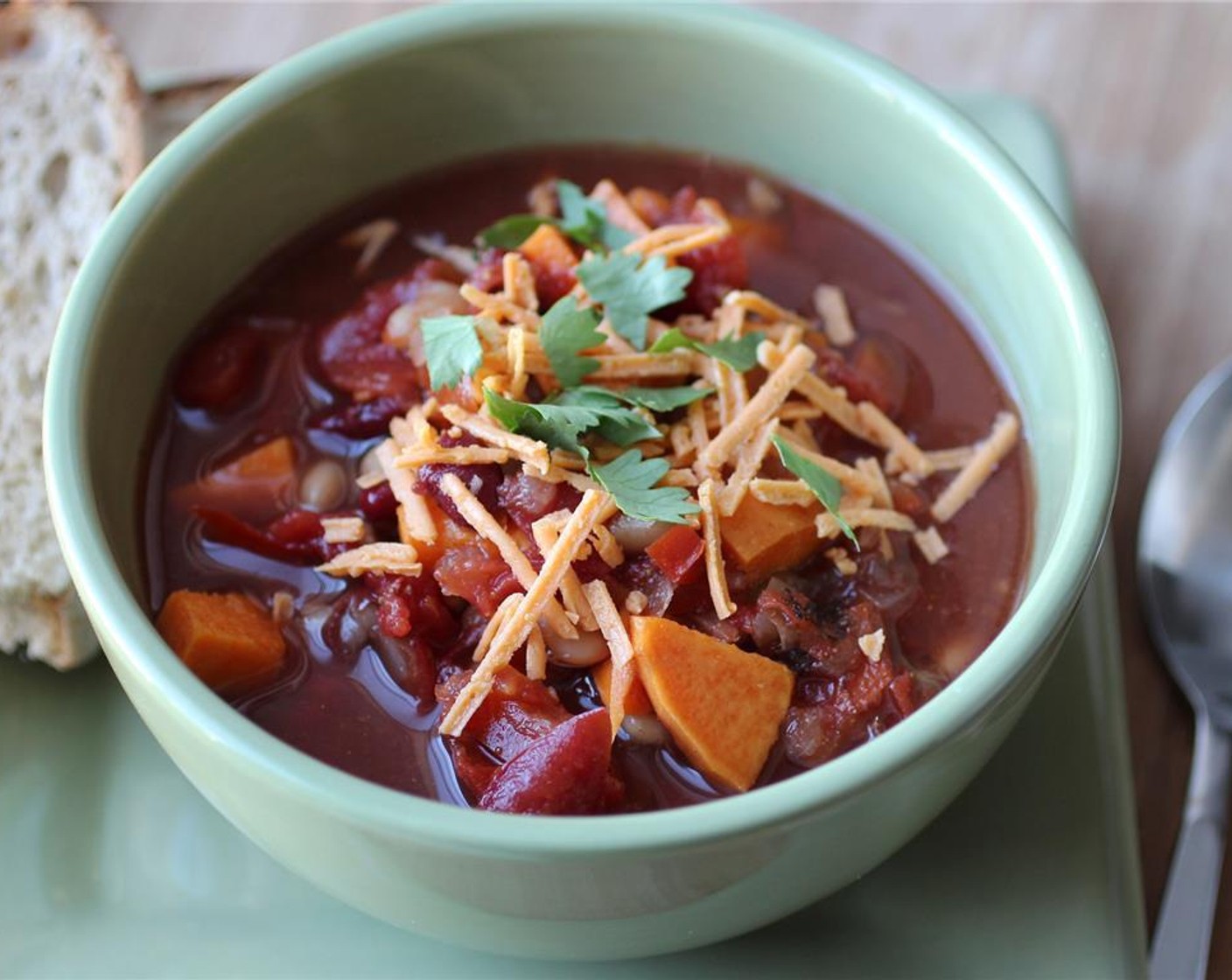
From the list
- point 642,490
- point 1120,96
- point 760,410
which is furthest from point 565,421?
point 1120,96

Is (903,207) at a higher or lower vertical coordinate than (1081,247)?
higher

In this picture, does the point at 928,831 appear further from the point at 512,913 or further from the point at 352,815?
the point at 352,815

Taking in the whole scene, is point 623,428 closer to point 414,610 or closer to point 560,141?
point 414,610

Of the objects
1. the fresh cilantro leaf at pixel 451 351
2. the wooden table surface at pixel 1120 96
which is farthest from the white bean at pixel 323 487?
the wooden table surface at pixel 1120 96

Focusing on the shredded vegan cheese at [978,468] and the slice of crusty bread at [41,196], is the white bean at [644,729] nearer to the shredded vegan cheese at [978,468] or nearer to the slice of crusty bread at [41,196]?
the shredded vegan cheese at [978,468]

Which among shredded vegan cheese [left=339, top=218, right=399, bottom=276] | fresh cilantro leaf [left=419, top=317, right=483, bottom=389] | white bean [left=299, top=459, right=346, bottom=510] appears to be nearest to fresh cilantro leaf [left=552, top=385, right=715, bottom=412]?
fresh cilantro leaf [left=419, top=317, right=483, bottom=389]

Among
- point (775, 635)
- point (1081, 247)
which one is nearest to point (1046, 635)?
point (775, 635)
